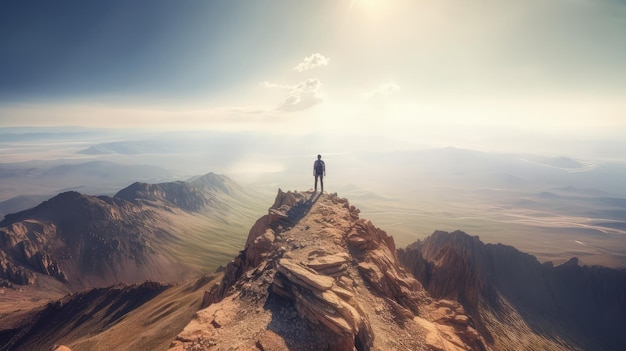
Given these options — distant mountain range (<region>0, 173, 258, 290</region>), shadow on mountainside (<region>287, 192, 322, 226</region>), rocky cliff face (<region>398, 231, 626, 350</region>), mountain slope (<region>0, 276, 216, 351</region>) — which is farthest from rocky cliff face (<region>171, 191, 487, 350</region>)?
distant mountain range (<region>0, 173, 258, 290</region>)

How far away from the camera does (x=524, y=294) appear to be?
9300cm

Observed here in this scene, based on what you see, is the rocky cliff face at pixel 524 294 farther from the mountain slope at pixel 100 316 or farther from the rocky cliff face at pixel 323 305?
the mountain slope at pixel 100 316

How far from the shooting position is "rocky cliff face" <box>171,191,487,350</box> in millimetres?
13016

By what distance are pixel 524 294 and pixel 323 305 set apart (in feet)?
374

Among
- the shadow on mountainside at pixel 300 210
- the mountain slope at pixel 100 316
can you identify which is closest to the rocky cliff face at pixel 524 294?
the shadow on mountainside at pixel 300 210

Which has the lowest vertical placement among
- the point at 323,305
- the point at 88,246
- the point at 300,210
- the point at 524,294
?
the point at 88,246

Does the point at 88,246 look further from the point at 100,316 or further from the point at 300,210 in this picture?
the point at 300,210

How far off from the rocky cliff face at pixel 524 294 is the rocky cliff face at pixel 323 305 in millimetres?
41349

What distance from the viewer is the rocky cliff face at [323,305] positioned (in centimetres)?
1302

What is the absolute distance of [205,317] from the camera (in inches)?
594

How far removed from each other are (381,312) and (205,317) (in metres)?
11.1

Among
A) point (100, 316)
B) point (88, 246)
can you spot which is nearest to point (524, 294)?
point (100, 316)

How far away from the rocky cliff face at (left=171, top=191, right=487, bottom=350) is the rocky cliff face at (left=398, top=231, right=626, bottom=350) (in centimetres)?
4135

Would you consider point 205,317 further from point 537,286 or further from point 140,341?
point 537,286
